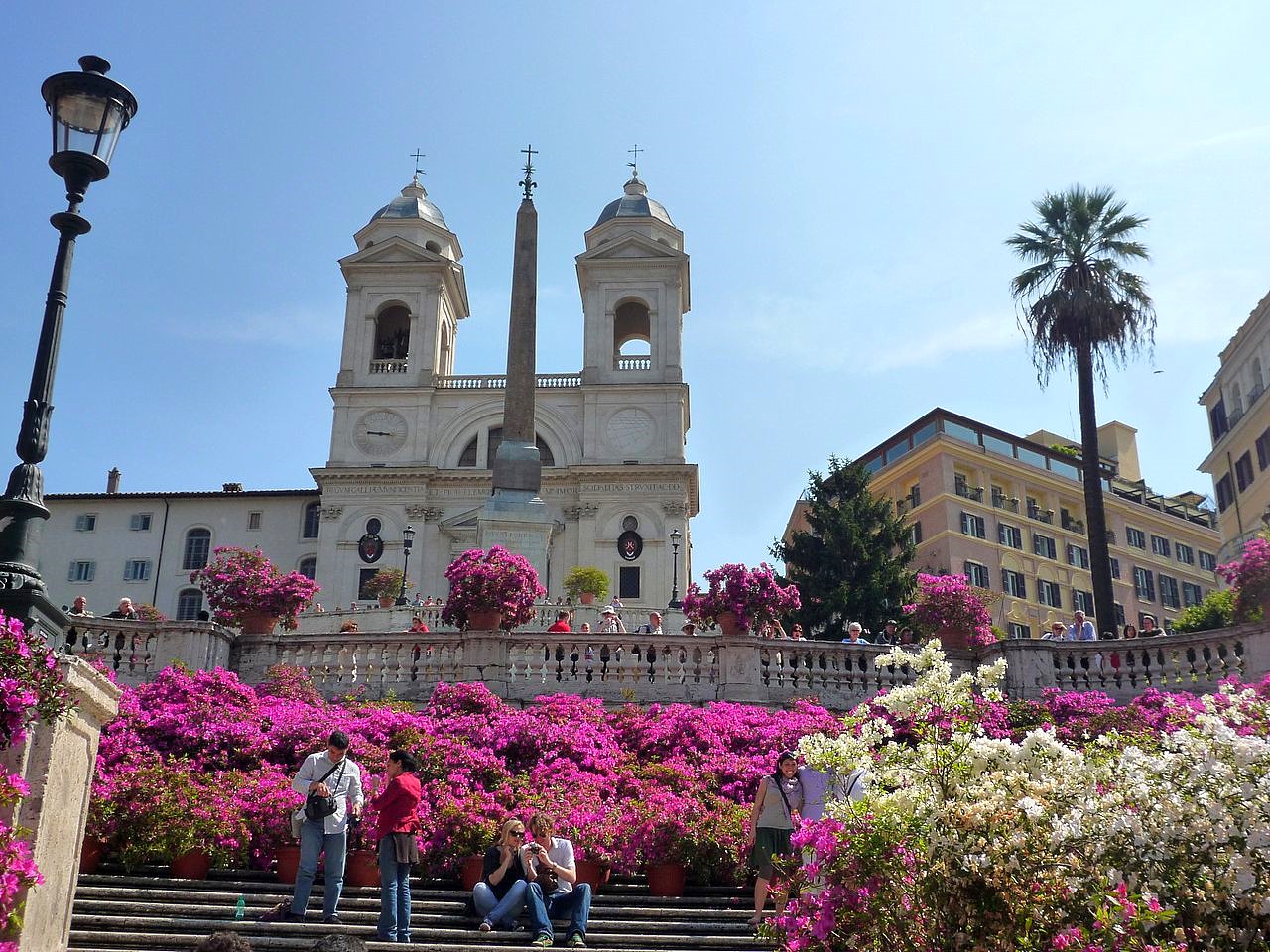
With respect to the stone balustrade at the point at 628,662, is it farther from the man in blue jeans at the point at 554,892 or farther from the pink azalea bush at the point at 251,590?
the man in blue jeans at the point at 554,892

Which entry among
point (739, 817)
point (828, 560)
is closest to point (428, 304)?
point (828, 560)

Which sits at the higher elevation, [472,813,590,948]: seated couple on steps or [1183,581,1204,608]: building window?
[1183,581,1204,608]: building window

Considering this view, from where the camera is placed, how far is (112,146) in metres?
8.71

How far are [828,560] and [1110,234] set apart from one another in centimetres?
1686

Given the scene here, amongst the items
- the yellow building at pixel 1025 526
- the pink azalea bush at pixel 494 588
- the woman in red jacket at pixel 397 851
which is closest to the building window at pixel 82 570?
the yellow building at pixel 1025 526

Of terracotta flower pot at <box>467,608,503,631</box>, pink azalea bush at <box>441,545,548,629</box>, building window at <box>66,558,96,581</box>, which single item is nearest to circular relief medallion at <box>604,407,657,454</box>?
building window at <box>66,558,96,581</box>

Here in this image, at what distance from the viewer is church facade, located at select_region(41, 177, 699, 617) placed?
187ft

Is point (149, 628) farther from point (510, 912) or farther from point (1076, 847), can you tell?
point (1076, 847)

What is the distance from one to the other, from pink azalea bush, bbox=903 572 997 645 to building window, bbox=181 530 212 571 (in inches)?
1844

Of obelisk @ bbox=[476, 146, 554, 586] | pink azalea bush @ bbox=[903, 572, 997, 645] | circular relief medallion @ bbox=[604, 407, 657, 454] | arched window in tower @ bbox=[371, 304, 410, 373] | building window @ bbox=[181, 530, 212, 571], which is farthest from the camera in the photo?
arched window in tower @ bbox=[371, 304, 410, 373]

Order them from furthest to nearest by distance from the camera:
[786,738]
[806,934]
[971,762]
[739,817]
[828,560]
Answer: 1. [828,560]
2. [786,738]
3. [739,817]
4. [806,934]
5. [971,762]

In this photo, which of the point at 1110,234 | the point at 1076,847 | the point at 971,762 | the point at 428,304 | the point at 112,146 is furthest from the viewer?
the point at 428,304

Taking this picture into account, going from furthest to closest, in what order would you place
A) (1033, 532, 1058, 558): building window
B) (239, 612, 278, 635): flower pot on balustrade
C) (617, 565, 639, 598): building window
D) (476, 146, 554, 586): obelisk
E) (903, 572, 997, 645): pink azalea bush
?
(1033, 532, 1058, 558): building window < (617, 565, 639, 598): building window < (476, 146, 554, 586): obelisk < (239, 612, 278, 635): flower pot on balustrade < (903, 572, 997, 645): pink azalea bush

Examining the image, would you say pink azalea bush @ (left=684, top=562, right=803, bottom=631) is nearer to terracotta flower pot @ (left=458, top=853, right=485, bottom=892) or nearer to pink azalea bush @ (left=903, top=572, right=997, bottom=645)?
pink azalea bush @ (left=903, top=572, right=997, bottom=645)
